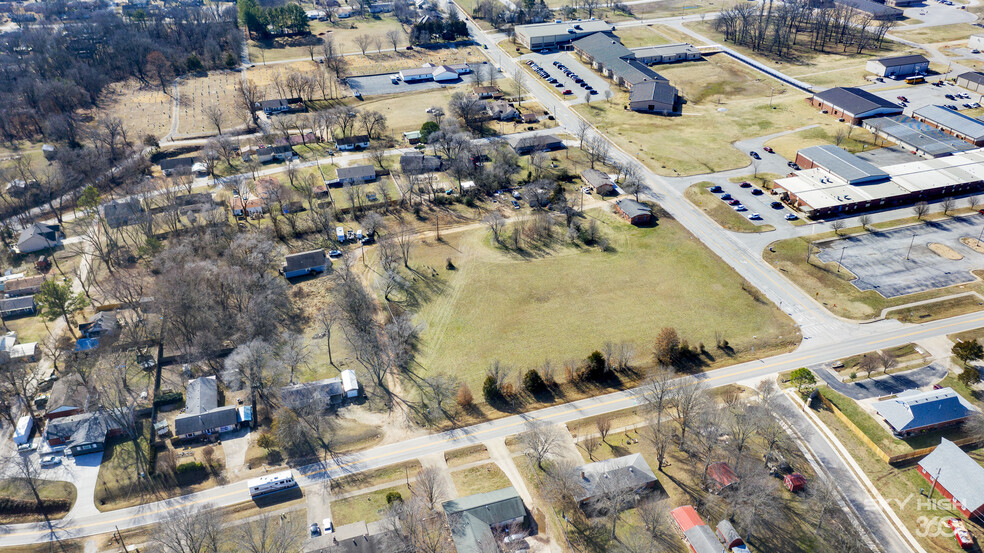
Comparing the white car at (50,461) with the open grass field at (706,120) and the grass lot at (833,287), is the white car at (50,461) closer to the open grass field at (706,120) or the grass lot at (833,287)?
the grass lot at (833,287)

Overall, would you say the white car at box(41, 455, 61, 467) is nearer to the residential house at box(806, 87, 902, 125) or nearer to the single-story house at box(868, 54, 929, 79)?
the residential house at box(806, 87, 902, 125)

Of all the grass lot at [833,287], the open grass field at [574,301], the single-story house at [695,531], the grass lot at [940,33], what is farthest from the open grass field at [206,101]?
the grass lot at [940,33]

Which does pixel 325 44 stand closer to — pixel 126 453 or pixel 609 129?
pixel 609 129

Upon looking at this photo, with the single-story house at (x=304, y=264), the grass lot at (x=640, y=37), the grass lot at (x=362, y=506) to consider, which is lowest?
the grass lot at (x=362, y=506)

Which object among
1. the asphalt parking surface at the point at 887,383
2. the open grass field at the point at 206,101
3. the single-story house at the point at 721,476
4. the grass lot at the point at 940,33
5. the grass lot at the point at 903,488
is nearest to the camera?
the grass lot at the point at 903,488

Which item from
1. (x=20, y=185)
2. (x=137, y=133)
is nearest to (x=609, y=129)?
(x=137, y=133)

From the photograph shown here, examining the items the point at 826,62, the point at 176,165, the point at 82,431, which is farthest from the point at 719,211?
the point at 176,165

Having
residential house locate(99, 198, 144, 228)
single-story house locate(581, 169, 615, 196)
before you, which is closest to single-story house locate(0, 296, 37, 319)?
residential house locate(99, 198, 144, 228)
